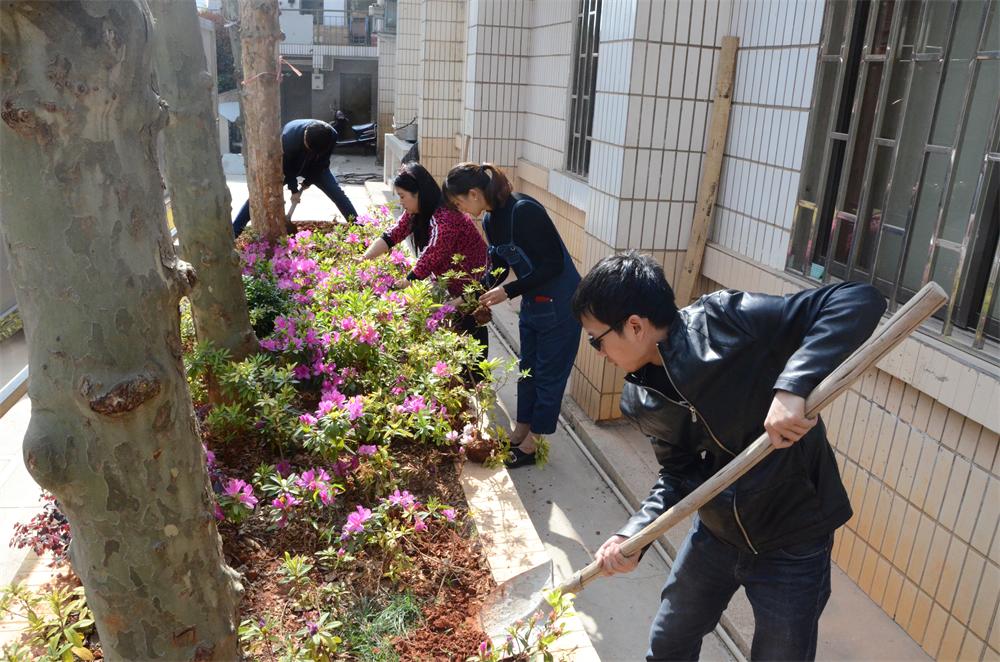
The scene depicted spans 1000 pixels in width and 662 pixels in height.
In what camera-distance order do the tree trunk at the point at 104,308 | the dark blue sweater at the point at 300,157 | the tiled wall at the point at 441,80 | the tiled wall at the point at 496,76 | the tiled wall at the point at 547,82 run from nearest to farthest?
the tree trunk at the point at 104,308 → the tiled wall at the point at 547,82 → the dark blue sweater at the point at 300,157 → the tiled wall at the point at 496,76 → the tiled wall at the point at 441,80

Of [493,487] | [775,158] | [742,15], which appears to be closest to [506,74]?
[742,15]

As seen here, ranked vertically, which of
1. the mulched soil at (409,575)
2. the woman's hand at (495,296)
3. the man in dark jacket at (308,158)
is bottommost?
the mulched soil at (409,575)

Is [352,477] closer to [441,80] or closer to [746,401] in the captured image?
[746,401]

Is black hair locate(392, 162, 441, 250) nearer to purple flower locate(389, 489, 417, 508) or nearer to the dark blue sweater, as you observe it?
purple flower locate(389, 489, 417, 508)

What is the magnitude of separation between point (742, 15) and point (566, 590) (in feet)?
10.8

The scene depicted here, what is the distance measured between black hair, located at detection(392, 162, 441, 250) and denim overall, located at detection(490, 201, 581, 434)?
2.65 feet

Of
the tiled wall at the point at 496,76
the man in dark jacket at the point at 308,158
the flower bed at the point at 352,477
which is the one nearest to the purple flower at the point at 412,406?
the flower bed at the point at 352,477

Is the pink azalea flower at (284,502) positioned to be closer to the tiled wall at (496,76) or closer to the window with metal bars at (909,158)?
the window with metal bars at (909,158)

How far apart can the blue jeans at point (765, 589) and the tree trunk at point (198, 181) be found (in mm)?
2575

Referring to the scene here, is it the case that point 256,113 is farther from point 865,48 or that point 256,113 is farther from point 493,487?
point 865,48

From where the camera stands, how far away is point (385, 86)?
19.6 m

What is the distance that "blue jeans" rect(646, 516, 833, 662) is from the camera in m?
2.05

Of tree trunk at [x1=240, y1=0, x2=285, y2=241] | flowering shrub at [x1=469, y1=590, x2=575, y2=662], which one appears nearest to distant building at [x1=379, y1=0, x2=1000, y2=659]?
flowering shrub at [x1=469, y1=590, x2=575, y2=662]

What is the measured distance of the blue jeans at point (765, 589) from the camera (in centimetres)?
205
